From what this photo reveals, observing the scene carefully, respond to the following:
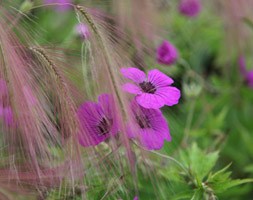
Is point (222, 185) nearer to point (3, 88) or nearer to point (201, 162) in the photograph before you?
point (201, 162)

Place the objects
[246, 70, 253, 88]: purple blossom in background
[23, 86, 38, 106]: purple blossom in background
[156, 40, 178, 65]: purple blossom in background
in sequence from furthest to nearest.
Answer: [246, 70, 253, 88]: purple blossom in background
[156, 40, 178, 65]: purple blossom in background
[23, 86, 38, 106]: purple blossom in background

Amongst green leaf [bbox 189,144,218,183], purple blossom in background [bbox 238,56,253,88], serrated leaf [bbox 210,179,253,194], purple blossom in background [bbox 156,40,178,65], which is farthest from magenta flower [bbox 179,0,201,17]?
serrated leaf [bbox 210,179,253,194]

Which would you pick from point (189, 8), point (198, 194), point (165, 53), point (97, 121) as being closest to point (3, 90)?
point (97, 121)

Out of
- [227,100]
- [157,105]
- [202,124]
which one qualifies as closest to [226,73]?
[227,100]

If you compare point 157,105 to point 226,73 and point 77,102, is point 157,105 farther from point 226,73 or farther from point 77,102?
point 226,73

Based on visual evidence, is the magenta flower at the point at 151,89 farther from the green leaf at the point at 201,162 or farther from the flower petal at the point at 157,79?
the green leaf at the point at 201,162

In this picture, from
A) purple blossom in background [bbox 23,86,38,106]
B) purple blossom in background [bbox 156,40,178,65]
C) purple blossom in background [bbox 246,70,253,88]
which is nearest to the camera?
purple blossom in background [bbox 23,86,38,106]

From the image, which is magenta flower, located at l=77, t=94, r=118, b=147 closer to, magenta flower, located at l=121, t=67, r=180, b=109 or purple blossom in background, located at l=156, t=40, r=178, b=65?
magenta flower, located at l=121, t=67, r=180, b=109
